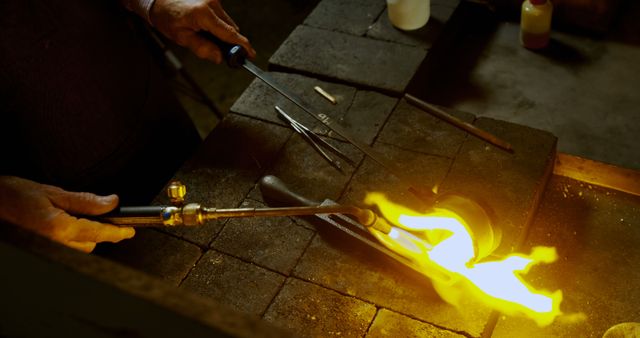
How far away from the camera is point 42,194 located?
2.25 metres

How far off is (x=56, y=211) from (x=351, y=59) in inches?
80.6

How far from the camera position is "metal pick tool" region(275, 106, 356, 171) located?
314 centimetres

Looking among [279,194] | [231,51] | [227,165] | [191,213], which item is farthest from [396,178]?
[191,213]

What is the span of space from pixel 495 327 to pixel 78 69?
2255 mm

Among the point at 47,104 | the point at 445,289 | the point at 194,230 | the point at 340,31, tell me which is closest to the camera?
the point at 445,289

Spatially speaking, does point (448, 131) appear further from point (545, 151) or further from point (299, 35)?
point (299, 35)

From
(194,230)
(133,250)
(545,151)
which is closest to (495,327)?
(545,151)

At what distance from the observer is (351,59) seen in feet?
12.1

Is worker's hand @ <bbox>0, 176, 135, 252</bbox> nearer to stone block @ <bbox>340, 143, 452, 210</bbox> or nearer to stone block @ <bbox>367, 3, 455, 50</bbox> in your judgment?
stone block @ <bbox>340, 143, 452, 210</bbox>

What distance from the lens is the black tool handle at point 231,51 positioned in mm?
2953

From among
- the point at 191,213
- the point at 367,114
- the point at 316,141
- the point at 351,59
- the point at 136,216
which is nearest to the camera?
the point at 191,213

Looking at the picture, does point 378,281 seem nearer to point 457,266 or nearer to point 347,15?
point 457,266

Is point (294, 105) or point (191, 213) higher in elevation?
point (191, 213)

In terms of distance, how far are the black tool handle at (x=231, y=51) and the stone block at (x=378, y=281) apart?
948mm
